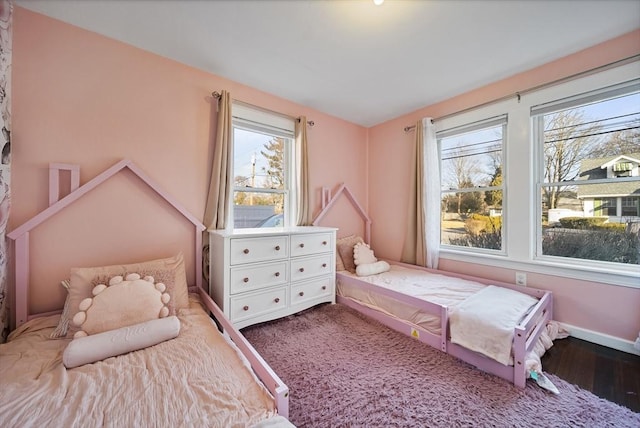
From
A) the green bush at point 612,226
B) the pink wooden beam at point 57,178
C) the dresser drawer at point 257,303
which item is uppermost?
the pink wooden beam at point 57,178

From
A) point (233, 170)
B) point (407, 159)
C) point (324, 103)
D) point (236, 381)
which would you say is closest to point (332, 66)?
point (324, 103)

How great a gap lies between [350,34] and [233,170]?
5.04 ft

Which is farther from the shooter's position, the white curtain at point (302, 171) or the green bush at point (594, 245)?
the white curtain at point (302, 171)

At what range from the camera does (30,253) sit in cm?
152

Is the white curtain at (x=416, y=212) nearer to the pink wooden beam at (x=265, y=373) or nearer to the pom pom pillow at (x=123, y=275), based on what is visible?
the pink wooden beam at (x=265, y=373)

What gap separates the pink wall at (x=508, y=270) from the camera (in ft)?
5.80

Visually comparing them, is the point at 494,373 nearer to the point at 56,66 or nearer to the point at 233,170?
the point at 233,170

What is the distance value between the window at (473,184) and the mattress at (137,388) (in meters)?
2.62

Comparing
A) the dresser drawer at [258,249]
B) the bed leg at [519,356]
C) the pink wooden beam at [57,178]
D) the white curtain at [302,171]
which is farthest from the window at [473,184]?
the pink wooden beam at [57,178]

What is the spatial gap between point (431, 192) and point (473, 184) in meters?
0.45

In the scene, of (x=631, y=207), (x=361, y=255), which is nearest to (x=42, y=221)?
(x=361, y=255)

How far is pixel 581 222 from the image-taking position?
6.68ft

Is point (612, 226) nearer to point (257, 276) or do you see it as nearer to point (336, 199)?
point (336, 199)

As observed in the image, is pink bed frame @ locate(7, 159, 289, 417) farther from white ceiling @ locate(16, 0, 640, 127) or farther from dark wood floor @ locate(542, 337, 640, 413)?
dark wood floor @ locate(542, 337, 640, 413)
